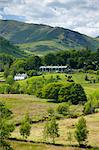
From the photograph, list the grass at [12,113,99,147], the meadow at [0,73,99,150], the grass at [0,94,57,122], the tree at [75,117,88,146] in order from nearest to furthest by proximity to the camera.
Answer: the meadow at [0,73,99,150], the tree at [75,117,88,146], the grass at [12,113,99,147], the grass at [0,94,57,122]

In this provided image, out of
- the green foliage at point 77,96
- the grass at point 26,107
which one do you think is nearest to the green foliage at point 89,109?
the grass at point 26,107

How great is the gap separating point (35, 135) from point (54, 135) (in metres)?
8.04

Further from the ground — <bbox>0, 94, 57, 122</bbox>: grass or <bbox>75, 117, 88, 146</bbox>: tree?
<bbox>0, 94, 57, 122</bbox>: grass

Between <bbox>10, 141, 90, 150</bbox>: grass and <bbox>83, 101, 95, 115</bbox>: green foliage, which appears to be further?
<bbox>83, 101, 95, 115</bbox>: green foliage

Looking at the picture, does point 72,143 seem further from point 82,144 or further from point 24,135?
point 24,135

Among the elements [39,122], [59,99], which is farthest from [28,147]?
[59,99]

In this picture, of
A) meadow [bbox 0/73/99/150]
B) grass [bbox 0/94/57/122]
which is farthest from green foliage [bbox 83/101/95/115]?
grass [bbox 0/94/57/122]

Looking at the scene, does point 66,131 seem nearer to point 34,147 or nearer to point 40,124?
point 40,124

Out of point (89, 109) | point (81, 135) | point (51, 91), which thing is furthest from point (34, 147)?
point (51, 91)

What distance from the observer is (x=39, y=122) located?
129m

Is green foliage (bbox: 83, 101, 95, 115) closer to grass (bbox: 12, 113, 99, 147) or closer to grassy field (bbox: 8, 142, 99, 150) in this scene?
grass (bbox: 12, 113, 99, 147)

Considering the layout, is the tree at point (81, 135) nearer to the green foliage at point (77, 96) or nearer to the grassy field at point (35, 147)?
the grassy field at point (35, 147)

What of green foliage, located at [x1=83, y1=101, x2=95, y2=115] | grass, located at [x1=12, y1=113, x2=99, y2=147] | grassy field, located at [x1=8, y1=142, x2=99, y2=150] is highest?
green foliage, located at [x1=83, y1=101, x2=95, y2=115]

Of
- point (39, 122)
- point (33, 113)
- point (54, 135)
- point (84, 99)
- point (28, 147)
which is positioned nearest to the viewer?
point (28, 147)
